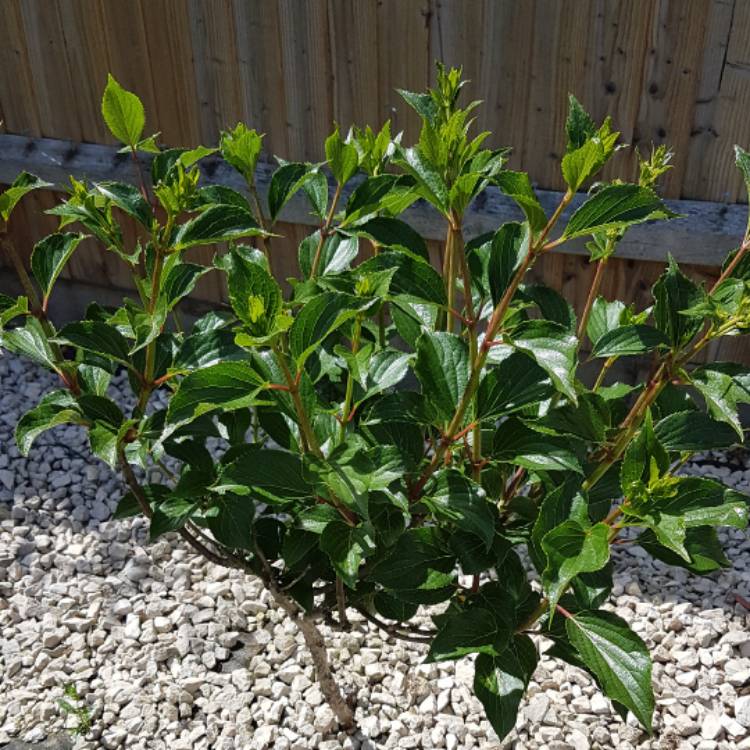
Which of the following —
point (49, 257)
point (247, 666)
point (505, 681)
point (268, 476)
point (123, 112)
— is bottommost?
point (247, 666)

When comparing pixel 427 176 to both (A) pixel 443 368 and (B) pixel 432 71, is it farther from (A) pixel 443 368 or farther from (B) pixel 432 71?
(B) pixel 432 71

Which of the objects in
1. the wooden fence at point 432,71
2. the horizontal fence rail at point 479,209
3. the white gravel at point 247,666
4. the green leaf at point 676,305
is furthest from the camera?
the horizontal fence rail at point 479,209

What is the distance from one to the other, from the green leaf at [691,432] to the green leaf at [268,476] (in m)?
0.52

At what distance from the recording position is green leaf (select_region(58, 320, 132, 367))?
1.27m

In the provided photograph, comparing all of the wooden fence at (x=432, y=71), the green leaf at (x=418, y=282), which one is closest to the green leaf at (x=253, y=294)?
the green leaf at (x=418, y=282)

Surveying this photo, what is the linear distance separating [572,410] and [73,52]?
2.90m

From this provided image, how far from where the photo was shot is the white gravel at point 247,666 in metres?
2.08

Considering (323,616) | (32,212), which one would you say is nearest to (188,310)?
(32,212)

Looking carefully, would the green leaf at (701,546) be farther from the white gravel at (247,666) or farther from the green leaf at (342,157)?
the white gravel at (247,666)

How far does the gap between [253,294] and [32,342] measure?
0.53m

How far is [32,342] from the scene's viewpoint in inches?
53.1

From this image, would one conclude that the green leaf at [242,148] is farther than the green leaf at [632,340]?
Yes

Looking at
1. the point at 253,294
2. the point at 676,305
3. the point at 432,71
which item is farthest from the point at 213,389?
the point at 432,71

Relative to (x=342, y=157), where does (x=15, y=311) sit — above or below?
below
